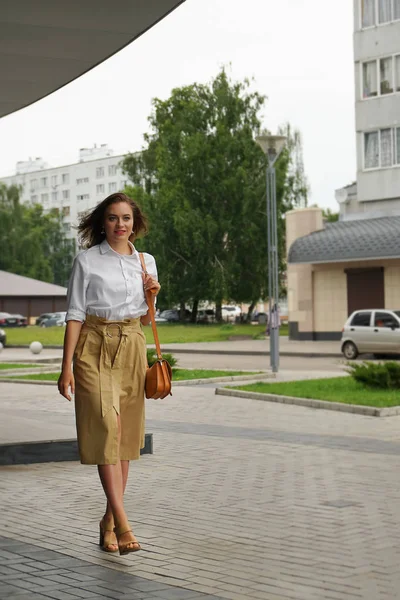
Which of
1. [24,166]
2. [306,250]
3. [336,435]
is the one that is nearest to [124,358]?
[336,435]

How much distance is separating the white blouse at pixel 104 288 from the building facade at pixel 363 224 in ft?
116

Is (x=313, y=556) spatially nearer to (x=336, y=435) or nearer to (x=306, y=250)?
(x=336, y=435)

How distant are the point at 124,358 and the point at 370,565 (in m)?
1.81

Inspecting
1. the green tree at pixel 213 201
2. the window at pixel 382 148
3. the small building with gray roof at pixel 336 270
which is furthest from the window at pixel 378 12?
the green tree at pixel 213 201

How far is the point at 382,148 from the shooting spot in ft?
146

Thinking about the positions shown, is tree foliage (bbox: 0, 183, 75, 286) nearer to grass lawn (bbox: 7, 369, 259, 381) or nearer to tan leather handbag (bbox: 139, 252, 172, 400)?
grass lawn (bbox: 7, 369, 259, 381)

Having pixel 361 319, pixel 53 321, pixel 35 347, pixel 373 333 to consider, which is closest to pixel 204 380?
pixel 373 333

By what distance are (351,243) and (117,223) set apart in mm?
36025

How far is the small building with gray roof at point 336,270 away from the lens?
41031 millimetres

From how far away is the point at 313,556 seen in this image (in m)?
6.17

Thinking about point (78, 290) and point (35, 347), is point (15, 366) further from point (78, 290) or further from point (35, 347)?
point (78, 290)

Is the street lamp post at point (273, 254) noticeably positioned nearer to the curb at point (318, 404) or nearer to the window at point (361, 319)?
the curb at point (318, 404)

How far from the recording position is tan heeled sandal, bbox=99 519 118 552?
20.5 feet

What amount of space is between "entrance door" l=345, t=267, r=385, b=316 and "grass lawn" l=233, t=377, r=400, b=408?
21.6 m
